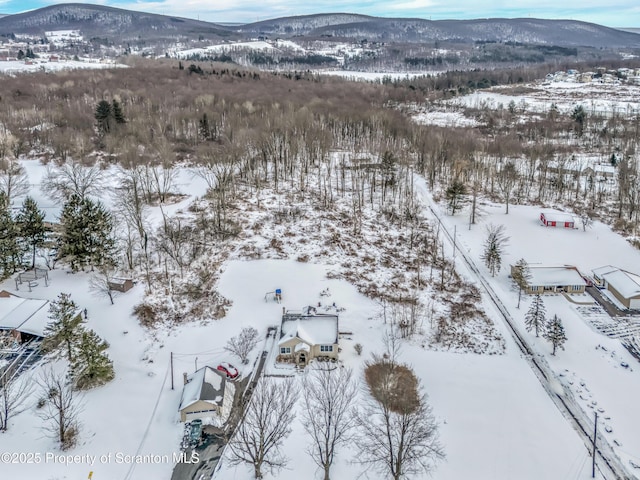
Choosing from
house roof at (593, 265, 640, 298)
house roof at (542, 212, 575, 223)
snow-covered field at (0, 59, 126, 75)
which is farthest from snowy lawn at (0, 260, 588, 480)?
snow-covered field at (0, 59, 126, 75)

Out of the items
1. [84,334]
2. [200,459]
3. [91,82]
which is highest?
[91,82]

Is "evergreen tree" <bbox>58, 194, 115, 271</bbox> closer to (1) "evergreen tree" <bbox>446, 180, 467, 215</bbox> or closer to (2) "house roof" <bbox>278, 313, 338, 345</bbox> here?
(2) "house roof" <bbox>278, 313, 338, 345</bbox>

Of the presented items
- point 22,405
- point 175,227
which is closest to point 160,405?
point 22,405

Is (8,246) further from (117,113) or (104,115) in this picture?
(117,113)

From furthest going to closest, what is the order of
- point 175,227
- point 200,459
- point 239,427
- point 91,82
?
point 91,82 < point 175,227 < point 239,427 < point 200,459

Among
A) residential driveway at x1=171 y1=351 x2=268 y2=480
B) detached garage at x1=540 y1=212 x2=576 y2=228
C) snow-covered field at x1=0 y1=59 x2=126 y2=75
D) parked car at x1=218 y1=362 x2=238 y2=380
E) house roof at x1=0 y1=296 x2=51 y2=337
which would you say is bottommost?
residential driveway at x1=171 y1=351 x2=268 y2=480

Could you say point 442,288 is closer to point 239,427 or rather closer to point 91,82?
point 239,427
